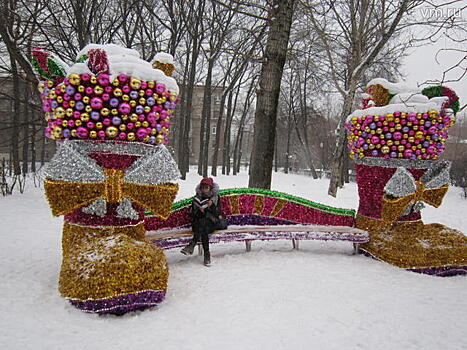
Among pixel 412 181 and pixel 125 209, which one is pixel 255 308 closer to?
pixel 125 209

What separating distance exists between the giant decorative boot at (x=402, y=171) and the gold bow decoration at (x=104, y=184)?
3.19m

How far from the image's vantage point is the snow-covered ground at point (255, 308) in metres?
2.98

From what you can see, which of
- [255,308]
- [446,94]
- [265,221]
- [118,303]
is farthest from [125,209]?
[446,94]

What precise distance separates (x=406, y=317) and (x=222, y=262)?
97.3 inches

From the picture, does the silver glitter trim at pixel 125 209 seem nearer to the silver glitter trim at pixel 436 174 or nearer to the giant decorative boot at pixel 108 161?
the giant decorative boot at pixel 108 161

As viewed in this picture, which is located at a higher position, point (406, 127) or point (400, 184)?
point (406, 127)

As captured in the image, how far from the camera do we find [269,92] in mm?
6625

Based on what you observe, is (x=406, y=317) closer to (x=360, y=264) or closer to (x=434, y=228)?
(x=360, y=264)

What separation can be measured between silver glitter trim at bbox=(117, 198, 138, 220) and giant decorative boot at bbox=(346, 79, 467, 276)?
3.68 m

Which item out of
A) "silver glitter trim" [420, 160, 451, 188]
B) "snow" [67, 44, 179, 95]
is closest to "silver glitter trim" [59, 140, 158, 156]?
"snow" [67, 44, 179, 95]

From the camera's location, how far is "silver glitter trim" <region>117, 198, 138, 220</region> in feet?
13.0

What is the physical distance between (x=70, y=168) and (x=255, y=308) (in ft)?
8.02

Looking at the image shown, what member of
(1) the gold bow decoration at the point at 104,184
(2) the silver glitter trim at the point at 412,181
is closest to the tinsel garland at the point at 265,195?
(2) the silver glitter trim at the point at 412,181

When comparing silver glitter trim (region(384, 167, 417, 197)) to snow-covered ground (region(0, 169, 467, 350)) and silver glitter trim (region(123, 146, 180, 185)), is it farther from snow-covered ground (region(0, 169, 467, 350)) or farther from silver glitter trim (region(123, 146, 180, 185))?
silver glitter trim (region(123, 146, 180, 185))
